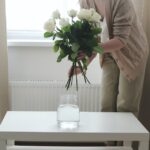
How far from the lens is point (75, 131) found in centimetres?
157

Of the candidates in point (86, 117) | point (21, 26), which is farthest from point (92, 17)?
point (21, 26)

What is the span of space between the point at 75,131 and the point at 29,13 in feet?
3.86

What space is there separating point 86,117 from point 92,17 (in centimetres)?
54

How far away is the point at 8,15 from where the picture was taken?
243 cm

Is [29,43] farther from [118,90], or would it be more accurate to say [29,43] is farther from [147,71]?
[147,71]

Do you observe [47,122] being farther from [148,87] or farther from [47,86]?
[148,87]

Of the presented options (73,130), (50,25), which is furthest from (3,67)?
(73,130)

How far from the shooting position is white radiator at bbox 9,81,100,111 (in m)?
2.35

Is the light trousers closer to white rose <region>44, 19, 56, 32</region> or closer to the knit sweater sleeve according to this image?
the knit sweater sleeve

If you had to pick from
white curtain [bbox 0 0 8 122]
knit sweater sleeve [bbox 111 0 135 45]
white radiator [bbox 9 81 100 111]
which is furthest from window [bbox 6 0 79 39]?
knit sweater sleeve [bbox 111 0 135 45]

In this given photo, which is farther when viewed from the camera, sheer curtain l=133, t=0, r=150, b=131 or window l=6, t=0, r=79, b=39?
window l=6, t=0, r=79, b=39

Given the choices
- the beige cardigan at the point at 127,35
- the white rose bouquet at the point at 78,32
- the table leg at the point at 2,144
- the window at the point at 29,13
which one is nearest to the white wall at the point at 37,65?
the window at the point at 29,13

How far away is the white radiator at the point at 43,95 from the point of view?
235 centimetres

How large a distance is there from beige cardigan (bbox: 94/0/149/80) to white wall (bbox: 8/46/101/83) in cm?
56
